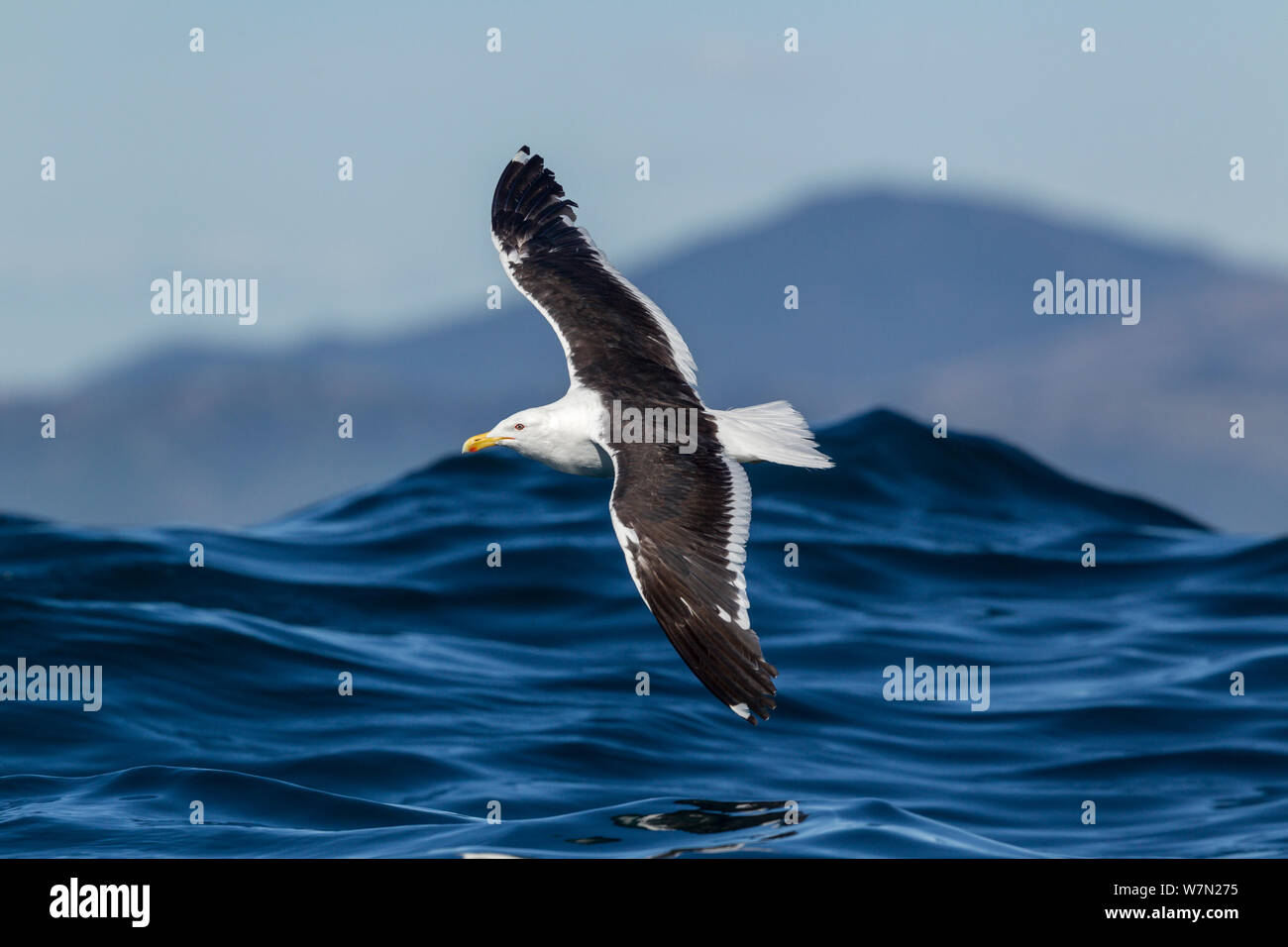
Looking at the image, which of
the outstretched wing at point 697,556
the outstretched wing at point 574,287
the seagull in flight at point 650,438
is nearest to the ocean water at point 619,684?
the outstretched wing at point 697,556

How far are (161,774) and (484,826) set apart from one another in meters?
3.06

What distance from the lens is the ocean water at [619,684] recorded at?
11148 millimetres

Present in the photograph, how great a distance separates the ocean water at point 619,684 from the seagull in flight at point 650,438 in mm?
1717

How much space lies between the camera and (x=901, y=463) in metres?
22.7

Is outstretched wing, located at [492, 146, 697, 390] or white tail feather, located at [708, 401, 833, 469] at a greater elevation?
outstretched wing, located at [492, 146, 697, 390]

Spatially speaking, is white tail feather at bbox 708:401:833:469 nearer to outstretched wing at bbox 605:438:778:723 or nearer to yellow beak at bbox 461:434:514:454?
outstretched wing at bbox 605:438:778:723

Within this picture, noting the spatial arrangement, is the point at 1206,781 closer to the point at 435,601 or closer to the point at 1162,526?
the point at 435,601

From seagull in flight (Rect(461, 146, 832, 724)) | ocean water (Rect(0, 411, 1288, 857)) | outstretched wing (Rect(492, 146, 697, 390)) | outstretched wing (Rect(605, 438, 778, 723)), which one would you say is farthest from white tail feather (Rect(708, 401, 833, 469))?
ocean water (Rect(0, 411, 1288, 857))

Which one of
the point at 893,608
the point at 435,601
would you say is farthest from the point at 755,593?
the point at 435,601

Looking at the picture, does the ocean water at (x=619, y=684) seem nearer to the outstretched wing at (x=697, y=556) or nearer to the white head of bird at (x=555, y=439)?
the outstretched wing at (x=697, y=556)

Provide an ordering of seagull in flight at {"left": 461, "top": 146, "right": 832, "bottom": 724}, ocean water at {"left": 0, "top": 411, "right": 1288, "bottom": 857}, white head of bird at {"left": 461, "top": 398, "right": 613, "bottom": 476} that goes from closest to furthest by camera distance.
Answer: seagull in flight at {"left": 461, "top": 146, "right": 832, "bottom": 724}
white head of bird at {"left": 461, "top": 398, "right": 613, "bottom": 476}
ocean water at {"left": 0, "top": 411, "right": 1288, "bottom": 857}

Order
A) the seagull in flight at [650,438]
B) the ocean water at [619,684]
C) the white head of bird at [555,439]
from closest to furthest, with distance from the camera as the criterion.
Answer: the seagull in flight at [650,438]
the white head of bird at [555,439]
the ocean water at [619,684]

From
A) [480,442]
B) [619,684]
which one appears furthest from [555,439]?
[619,684]

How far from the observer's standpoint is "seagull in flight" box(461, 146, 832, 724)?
8578 millimetres
